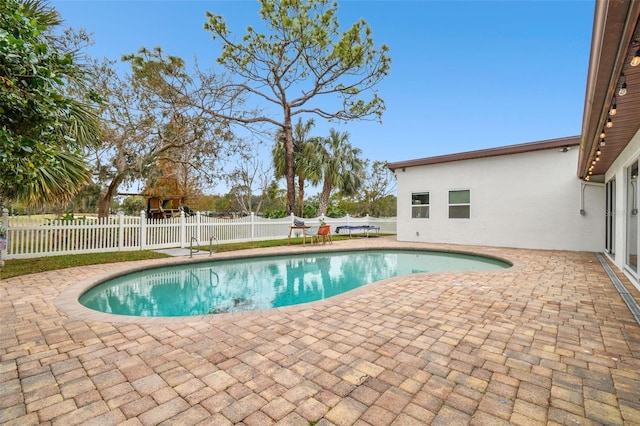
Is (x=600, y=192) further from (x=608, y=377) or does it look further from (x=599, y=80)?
(x=608, y=377)

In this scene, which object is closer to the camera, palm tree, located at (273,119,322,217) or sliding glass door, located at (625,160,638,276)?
sliding glass door, located at (625,160,638,276)

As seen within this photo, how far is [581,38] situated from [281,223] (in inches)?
485

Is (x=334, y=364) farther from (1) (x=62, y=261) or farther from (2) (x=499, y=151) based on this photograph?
(2) (x=499, y=151)

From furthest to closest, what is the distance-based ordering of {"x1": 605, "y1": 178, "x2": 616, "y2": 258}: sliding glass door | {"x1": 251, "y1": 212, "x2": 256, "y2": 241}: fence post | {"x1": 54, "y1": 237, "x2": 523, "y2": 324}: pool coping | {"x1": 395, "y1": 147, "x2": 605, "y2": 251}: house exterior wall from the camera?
1. {"x1": 251, "y1": 212, "x2": 256, "y2": 241}: fence post
2. {"x1": 395, "y1": 147, "x2": 605, "y2": 251}: house exterior wall
3. {"x1": 605, "y1": 178, "x2": 616, "y2": 258}: sliding glass door
4. {"x1": 54, "y1": 237, "x2": 523, "y2": 324}: pool coping

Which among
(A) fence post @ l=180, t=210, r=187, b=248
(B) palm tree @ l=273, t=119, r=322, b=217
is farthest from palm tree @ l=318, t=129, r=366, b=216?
(A) fence post @ l=180, t=210, r=187, b=248

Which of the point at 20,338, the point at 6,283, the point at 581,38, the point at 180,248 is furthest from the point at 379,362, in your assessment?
the point at 581,38

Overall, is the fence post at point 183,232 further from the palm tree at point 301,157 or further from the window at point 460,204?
the window at point 460,204

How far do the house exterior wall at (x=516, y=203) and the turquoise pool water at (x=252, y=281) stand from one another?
80.3 inches

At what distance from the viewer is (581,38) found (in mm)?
9570

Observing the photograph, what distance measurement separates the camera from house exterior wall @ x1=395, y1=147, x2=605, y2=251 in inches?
351

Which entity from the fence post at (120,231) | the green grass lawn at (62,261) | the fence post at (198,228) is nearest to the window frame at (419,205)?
the fence post at (198,228)

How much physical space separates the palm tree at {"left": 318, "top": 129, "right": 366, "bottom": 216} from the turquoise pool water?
28.3 feet

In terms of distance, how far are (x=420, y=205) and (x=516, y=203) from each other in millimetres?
3282

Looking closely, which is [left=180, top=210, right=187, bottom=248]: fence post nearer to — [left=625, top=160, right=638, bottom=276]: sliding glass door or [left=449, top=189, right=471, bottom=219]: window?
[left=449, top=189, right=471, bottom=219]: window
